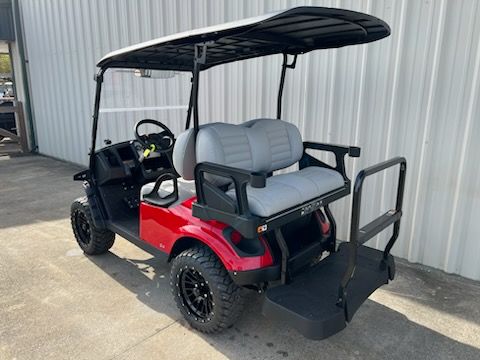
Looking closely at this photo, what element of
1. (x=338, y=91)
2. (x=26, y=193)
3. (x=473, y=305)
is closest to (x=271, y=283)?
(x=473, y=305)

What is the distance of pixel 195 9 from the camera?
15.0 feet

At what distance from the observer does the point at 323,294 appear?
209 cm

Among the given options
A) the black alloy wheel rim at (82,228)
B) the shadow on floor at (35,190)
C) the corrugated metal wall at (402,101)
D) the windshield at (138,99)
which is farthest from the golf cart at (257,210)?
the shadow on floor at (35,190)

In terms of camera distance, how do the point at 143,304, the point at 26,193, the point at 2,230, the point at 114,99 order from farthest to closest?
1. the point at 26,193
2. the point at 2,230
3. the point at 114,99
4. the point at 143,304

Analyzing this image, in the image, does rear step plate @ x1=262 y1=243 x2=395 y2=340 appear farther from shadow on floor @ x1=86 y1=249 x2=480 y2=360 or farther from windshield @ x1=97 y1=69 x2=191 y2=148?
windshield @ x1=97 y1=69 x2=191 y2=148

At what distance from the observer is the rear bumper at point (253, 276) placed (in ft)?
6.80

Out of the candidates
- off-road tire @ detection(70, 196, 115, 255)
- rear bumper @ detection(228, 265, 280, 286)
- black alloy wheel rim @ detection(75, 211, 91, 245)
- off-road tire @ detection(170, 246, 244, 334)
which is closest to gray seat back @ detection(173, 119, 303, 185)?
off-road tire @ detection(170, 246, 244, 334)

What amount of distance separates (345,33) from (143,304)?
2.26 m

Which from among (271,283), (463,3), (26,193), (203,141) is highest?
(463,3)

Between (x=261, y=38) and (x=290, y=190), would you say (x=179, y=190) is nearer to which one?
(x=290, y=190)

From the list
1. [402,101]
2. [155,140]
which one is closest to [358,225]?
[402,101]

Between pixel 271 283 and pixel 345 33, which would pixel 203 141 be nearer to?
pixel 271 283

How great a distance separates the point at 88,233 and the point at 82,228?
0.10 metres

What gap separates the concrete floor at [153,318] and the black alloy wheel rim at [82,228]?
5.7 inches
